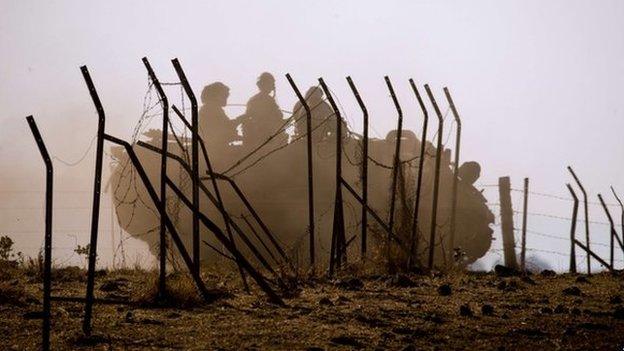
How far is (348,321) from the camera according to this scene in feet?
16.3

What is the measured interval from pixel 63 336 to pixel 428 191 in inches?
602

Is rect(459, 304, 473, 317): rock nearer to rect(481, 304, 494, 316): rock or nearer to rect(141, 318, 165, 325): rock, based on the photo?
rect(481, 304, 494, 316): rock

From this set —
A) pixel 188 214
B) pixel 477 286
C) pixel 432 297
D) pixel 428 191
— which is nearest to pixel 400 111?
pixel 477 286

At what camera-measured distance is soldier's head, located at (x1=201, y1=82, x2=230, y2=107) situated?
61.2 feet

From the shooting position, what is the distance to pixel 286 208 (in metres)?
17.4

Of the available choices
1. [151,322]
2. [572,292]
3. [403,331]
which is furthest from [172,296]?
[572,292]

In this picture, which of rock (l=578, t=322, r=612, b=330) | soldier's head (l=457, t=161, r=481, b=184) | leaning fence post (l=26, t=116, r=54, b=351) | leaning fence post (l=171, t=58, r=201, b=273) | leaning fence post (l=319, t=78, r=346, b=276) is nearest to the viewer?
leaning fence post (l=26, t=116, r=54, b=351)

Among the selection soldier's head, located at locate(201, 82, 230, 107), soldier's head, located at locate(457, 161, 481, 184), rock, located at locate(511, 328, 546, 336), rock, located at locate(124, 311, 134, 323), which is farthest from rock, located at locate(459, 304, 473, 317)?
soldier's head, located at locate(457, 161, 481, 184)

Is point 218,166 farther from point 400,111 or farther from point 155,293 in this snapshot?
point 155,293

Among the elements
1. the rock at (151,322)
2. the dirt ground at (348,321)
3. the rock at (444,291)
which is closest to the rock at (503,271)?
the dirt ground at (348,321)

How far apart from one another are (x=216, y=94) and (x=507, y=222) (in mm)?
9900

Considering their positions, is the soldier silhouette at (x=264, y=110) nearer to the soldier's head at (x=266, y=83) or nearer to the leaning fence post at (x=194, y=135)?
the soldier's head at (x=266, y=83)

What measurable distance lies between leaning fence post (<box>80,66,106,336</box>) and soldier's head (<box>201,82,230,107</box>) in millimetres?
14000

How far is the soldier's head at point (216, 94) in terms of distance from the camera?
18.6 meters
